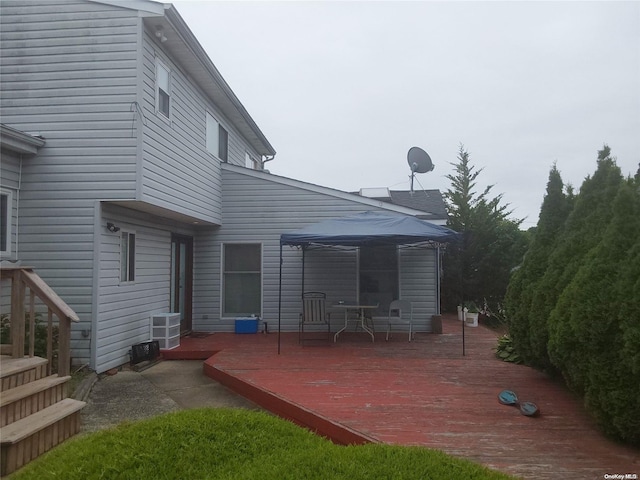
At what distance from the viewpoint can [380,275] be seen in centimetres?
926

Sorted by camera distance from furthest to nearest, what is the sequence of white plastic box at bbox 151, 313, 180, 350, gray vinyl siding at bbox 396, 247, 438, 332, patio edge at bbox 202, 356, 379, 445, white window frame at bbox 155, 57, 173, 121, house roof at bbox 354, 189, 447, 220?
house roof at bbox 354, 189, 447, 220
gray vinyl siding at bbox 396, 247, 438, 332
white plastic box at bbox 151, 313, 180, 350
white window frame at bbox 155, 57, 173, 121
patio edge at bbox 202, 356, 379, 445

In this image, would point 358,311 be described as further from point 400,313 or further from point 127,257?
point 127,257

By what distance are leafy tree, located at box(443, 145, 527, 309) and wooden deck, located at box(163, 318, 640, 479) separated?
4.96 meters

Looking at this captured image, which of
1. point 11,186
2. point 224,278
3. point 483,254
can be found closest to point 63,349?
point 11,186

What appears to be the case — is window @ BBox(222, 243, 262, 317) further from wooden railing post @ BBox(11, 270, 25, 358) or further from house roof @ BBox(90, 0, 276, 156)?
wooden railing post @ BBox(11, 270, 25, 358)

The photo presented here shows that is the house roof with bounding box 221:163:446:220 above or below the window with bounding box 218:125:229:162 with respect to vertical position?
below

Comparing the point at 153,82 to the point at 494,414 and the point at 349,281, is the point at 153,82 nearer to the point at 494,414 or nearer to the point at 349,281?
the point at 349,281

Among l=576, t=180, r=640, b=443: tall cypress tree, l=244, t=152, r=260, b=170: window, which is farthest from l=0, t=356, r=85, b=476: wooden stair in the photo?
l=244, t=152, r=260, b=170: window

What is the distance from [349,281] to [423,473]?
6.82 m

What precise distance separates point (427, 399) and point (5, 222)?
5912 millimetres

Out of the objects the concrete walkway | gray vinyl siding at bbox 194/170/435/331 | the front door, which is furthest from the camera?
gray vinyl siding at bbox 194/170/435/331

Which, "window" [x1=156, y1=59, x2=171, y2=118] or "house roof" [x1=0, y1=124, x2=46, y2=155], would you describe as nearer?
"house roof" [x1=0, y1=124, x2=46, y2=155]

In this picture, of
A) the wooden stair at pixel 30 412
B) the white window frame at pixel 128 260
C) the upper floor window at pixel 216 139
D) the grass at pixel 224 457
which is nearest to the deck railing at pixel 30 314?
the wooden stair at pixel 30 412

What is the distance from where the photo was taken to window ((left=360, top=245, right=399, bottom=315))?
30.3 feet
